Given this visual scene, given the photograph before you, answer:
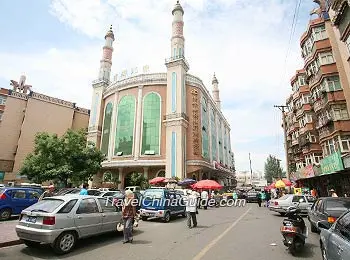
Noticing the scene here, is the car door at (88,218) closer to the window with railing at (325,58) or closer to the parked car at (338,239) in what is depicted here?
the parked car at (338,239)

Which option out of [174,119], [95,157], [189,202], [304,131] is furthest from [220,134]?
[189,202]

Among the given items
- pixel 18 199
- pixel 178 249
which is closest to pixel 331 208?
pixel 178 249

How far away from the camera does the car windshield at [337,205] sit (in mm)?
8761

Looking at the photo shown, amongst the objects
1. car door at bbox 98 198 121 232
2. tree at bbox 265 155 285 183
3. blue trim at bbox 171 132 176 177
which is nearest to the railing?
blue trim at bbox 171 132 176 177

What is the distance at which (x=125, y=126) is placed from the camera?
146 ft

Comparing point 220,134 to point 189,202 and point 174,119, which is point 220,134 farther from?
point 189,202

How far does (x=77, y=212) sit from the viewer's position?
738 cm

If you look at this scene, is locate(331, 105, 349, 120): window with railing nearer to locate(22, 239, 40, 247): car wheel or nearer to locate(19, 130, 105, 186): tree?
locate(22, 239, 40, 247): car wheel

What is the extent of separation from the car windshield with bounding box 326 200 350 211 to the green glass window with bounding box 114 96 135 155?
35.9 meters

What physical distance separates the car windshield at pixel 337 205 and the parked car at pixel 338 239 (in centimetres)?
440

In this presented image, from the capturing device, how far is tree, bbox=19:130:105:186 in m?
25.7

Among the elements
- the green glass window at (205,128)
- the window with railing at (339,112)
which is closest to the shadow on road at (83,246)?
the window with railing at (339,112)

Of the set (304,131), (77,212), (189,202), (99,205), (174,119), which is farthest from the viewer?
(174,119)

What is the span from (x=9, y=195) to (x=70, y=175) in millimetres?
13844
